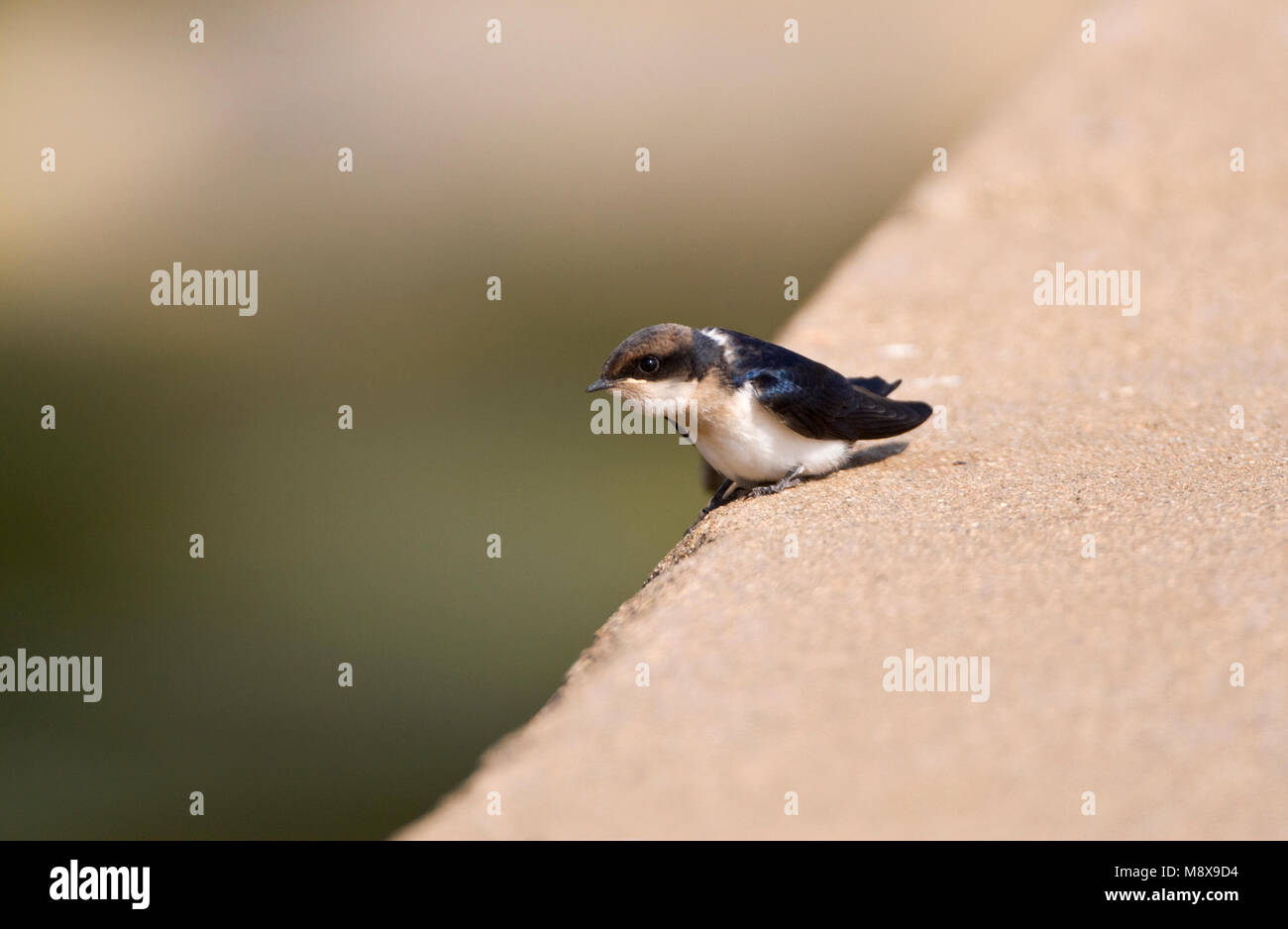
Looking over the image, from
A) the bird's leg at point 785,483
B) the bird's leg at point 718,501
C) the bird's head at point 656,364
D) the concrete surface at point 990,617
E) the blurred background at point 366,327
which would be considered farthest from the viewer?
the blurred background at point 366,327

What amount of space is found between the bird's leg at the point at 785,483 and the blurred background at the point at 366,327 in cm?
369

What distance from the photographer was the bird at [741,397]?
17.7 feet

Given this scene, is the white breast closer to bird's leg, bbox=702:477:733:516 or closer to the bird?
the bird

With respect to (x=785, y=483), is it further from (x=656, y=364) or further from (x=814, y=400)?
(x=656, y=364)

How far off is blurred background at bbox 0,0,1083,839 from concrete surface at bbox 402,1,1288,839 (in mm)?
4117

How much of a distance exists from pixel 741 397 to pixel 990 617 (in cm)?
165

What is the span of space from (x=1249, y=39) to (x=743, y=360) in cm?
803

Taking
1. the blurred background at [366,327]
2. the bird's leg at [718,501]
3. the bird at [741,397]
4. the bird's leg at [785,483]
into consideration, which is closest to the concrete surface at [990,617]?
the bird's leg at [785,483]

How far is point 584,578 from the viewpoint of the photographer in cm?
1164

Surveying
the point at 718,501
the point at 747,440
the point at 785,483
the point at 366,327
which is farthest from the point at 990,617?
the point at 366,327

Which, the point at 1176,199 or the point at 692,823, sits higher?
the point at 1176,199

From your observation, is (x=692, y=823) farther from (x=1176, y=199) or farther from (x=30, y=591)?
(x=30, y=591)

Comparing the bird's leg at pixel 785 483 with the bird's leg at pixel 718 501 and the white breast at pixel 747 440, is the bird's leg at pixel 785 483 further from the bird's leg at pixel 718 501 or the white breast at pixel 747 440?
the bird's leg at pixel 718 501
